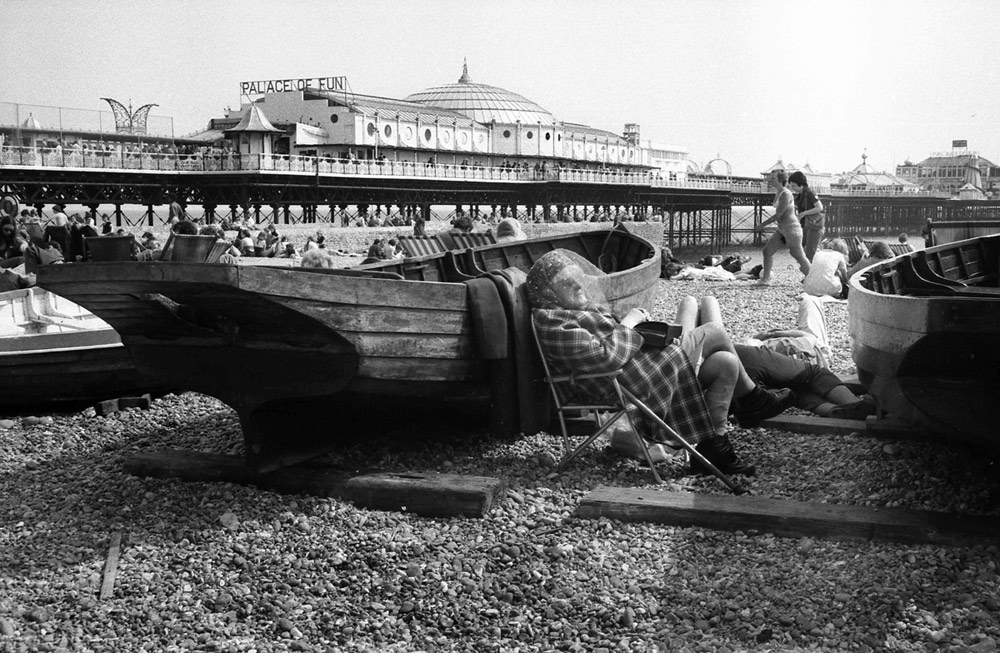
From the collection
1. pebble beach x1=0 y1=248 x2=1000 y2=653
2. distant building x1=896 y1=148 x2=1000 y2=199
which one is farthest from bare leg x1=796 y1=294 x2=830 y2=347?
distant building x1=896 y1=148 x2=1000 y2=199

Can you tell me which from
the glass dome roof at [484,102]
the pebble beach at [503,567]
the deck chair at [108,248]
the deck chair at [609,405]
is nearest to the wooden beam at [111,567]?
the pebble beach at [503,567]

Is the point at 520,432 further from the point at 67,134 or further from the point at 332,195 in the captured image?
the point at 67,134

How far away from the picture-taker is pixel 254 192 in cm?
4053

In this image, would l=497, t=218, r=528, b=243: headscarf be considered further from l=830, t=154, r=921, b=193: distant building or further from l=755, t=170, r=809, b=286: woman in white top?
l=830, t=154, r=921, b=193: distant building

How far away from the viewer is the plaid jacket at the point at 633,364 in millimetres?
5254

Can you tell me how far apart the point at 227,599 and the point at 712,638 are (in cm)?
199

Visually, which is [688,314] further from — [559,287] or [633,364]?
[559,287]

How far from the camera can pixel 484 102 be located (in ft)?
317

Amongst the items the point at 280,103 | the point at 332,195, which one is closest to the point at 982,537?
the point at 332,195

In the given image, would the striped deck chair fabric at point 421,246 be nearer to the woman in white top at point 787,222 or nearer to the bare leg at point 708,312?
the bare leg at point 708,312

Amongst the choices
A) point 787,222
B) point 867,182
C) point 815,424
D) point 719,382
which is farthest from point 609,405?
point 867,182

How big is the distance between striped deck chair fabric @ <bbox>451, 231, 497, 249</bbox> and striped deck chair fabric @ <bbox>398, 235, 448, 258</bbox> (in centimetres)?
18

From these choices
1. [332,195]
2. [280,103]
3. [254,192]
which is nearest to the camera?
[254,192]

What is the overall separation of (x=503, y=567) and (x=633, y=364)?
4.62 ft
